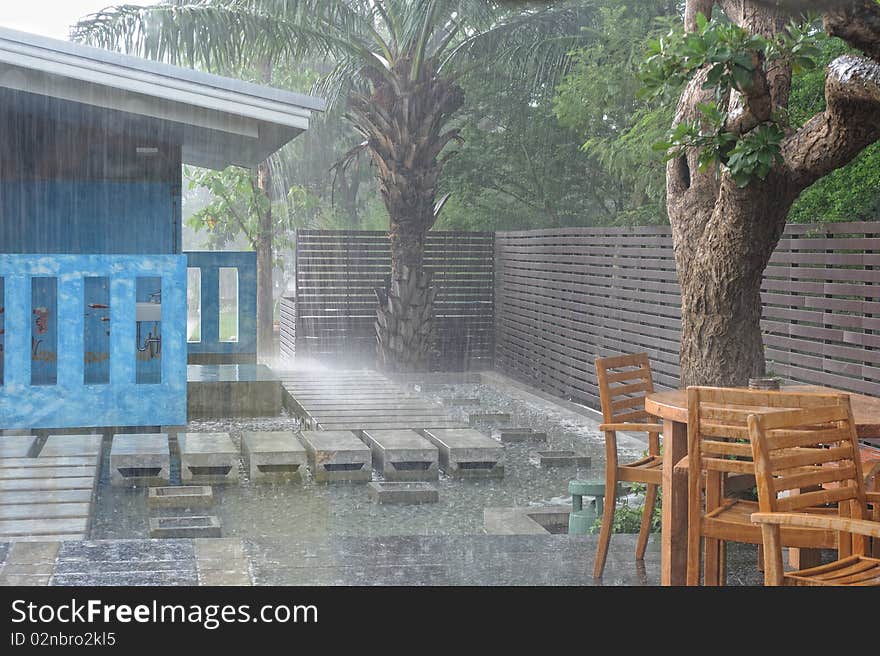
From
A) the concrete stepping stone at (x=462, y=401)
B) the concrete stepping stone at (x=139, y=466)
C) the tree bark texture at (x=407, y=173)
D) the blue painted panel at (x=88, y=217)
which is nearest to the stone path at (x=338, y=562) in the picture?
the concrete stepping stone at (x=139, y=466)

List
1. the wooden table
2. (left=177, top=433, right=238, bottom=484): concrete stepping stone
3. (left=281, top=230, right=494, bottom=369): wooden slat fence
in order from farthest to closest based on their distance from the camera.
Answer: (left=281, top=230, right=494, bottom=369): wooden slat fence, (left=177, top=433, right=238, bottom=484): concrete stepping stone, the wooden table

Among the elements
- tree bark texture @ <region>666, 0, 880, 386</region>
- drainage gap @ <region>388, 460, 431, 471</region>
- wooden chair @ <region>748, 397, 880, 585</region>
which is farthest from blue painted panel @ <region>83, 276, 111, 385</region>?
wooden chair @ <region>748, 397, 880, 585</region>

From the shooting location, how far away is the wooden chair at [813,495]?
3.27 metres

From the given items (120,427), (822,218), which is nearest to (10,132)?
(120,427)

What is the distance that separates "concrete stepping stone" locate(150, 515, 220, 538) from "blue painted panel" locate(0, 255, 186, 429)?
99.2 inches

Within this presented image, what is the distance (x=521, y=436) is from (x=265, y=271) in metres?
13.6

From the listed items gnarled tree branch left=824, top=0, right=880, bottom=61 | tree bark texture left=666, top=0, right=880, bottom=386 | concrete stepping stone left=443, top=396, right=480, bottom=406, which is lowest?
concrete stepping stone left=443, top=396, right=480, bottom=406

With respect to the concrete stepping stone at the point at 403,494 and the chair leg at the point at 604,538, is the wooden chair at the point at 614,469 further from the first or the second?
the concrete stepping stone at the point at 403,494

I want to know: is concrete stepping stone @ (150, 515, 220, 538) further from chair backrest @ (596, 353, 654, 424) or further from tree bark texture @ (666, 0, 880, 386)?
tree bark texture @ (666, 0, 880, 386)

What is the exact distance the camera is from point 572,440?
995 cm

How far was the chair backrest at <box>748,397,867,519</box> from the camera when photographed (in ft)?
10.9

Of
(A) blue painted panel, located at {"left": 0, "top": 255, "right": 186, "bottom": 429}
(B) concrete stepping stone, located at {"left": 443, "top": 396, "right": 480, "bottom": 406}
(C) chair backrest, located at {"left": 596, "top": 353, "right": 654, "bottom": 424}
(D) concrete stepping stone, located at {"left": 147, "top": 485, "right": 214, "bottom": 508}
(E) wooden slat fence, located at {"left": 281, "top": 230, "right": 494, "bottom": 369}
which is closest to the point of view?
(C) chair backrest, located at {"left": 596, "top": 353, "right": 654, "bottom": 424}

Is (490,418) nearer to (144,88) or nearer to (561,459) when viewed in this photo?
(561,459)

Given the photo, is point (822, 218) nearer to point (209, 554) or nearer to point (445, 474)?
point (445, 474)
